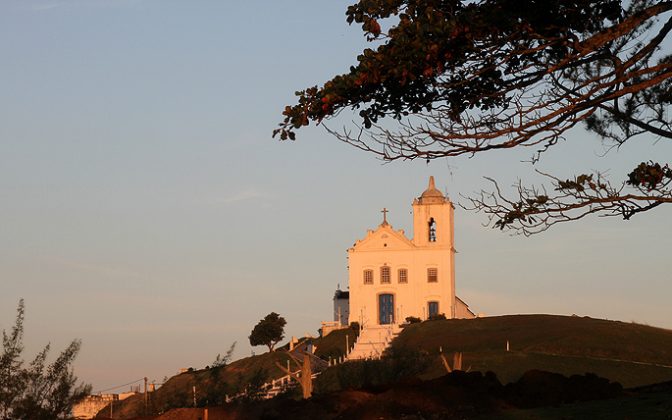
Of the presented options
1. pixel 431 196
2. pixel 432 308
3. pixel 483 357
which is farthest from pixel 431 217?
pixel 483 357

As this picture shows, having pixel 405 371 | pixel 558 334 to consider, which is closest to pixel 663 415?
pixel 405 371

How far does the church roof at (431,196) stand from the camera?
315ft

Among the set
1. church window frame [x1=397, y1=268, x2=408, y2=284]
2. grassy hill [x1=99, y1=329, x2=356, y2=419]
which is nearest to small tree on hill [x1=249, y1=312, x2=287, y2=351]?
grassy hill [x1=99, y1=329, x2=356, y2=419]

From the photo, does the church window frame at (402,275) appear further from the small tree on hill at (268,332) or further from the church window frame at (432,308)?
the small tree on hill at (268,332)

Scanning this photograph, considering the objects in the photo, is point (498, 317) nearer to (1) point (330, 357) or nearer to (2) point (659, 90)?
(1) point (330, 357)

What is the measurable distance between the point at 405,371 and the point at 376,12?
3030 cm

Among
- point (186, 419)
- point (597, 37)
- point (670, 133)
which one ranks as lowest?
point (186, 419)

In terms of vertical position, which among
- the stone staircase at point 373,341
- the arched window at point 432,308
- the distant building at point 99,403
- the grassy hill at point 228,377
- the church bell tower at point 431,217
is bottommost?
the distant building at point 99,403

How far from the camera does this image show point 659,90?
21938mm

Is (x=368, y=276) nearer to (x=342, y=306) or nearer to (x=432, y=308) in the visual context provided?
(x=432, y=308)

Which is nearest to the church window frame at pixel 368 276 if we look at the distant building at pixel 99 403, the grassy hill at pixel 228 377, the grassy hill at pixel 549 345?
the grassy hill at pixel 228 377

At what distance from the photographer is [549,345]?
65.1 m

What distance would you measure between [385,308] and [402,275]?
3.18 metres

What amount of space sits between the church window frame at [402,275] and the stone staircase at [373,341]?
799 cm
